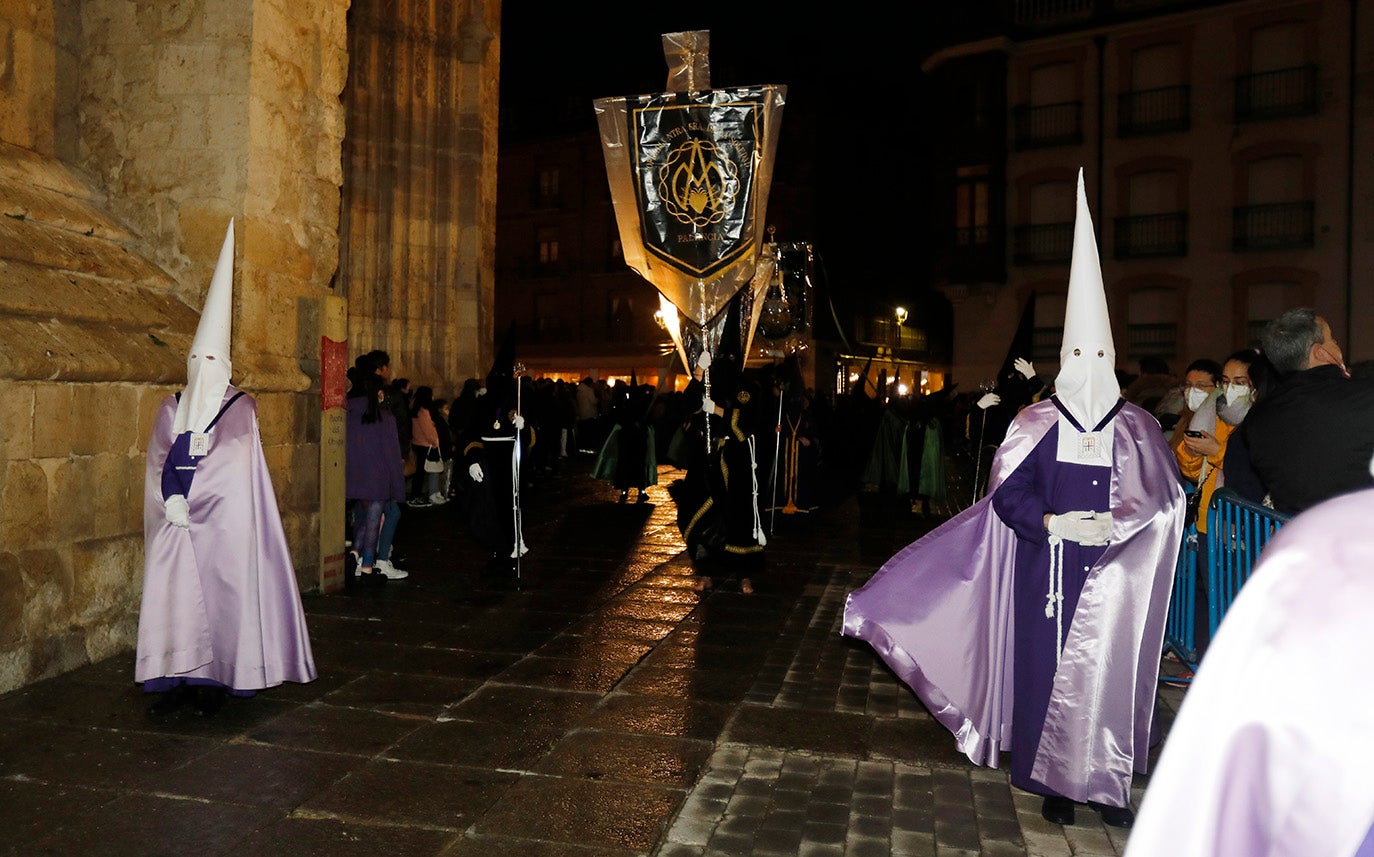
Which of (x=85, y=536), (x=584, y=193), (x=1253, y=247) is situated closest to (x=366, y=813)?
(x=85, y=536)

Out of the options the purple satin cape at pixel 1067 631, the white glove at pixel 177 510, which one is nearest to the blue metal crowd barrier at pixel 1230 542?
the purple satin cape at pixel 1067 631

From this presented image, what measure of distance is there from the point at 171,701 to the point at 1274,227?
95.7ft

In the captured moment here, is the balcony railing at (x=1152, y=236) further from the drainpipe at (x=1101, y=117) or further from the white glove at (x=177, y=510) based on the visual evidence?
the white glove at (x=177, y=510)

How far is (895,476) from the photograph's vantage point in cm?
1548

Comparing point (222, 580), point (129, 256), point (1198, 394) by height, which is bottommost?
point (222, 580)

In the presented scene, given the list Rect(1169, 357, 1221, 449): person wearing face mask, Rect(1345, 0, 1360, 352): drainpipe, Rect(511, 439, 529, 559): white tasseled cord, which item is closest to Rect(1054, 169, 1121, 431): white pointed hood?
Rect(1169, 357, 1221, 449): person wearing face mask

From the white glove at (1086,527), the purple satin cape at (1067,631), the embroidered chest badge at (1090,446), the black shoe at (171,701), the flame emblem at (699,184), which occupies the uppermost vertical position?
the flame emblem at (699,184)

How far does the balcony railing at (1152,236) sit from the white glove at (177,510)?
28294 millimetres

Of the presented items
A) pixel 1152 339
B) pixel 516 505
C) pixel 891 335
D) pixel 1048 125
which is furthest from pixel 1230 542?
pixel 891 335

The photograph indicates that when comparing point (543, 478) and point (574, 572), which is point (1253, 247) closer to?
point (543, 478)

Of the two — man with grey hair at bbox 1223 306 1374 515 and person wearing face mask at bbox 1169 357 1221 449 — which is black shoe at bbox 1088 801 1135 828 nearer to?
man with grey hair at bbox 1223 306 1374 515

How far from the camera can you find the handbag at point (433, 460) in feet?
42.6

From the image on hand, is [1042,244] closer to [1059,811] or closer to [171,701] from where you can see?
[1059,811]

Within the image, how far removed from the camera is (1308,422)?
3594mm
